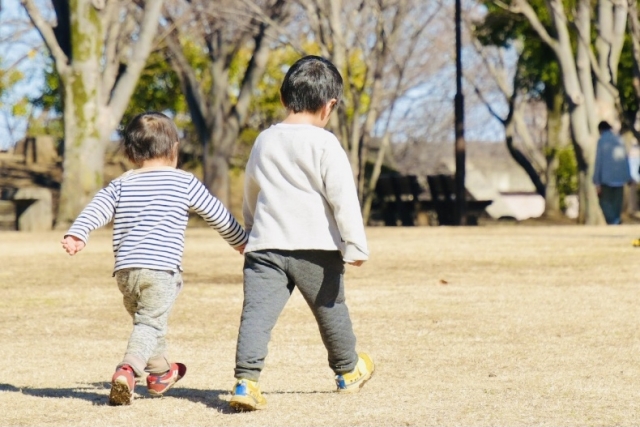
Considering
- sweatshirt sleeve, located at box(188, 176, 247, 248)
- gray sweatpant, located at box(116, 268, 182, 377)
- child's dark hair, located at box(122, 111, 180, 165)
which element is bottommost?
gray sweatpant, located at box(116, 268, 182, 377)

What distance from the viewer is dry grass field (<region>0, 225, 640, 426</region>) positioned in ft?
15.3

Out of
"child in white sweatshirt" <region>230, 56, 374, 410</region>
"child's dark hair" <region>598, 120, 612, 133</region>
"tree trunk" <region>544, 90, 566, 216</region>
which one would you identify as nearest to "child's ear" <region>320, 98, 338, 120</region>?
"child in white sweatshirt" <region>230, 56, 374, 410</region>

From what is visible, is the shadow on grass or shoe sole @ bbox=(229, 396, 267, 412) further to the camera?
the shadow on grass

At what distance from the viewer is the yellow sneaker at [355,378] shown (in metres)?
5.08

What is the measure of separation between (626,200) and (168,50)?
1080cm

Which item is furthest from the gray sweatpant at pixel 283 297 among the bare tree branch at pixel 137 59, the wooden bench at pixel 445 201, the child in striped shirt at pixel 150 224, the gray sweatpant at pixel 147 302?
the wooden bench at pixel 445 201

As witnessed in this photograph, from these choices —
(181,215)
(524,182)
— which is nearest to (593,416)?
(181,215)

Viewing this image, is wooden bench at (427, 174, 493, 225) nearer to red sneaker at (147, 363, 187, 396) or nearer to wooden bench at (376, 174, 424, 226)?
wooden bench at (376, 174, 424, 226)

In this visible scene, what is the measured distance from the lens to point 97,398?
5.05 meters

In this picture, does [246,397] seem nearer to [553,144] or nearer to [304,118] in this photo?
[304,118]

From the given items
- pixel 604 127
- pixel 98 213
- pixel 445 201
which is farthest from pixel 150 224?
pixel 445 201

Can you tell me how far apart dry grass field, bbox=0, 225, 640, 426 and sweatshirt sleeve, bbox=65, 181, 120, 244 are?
0.69 meters

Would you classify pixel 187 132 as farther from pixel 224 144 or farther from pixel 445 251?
pixel 445 251

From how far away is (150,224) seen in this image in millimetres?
4949
